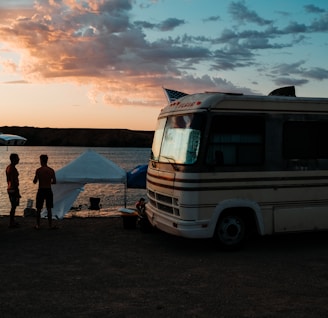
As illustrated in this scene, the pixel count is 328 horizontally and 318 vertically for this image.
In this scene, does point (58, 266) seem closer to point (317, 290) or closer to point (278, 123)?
point (317, 290)

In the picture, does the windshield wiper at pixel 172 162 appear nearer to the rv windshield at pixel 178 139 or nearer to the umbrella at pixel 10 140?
the rv windshield at pixel 178 139

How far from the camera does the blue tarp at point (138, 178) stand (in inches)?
671

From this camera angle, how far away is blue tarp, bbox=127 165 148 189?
17.0 metres

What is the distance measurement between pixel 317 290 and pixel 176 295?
2.20 m

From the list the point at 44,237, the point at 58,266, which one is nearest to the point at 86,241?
the point at 44,237

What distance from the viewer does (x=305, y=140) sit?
10.4m

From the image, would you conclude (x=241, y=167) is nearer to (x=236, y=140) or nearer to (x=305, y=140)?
(x=236, y=140)

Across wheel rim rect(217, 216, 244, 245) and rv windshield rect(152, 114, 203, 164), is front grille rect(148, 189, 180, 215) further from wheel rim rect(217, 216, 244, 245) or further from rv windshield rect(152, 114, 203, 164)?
wheel rim rect(217, 216, 244, 245)

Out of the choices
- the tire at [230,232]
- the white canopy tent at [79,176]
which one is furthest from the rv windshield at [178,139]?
the white canopy tent at [79,176]

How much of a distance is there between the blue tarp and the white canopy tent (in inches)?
35.6

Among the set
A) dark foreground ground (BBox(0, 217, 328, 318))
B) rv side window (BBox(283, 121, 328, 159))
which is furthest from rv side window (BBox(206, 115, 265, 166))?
dark foreground ground (BBox(0, 217, 328, 318))

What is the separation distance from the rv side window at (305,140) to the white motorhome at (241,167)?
21mm

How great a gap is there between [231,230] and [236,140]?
1.88 m

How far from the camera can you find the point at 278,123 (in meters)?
10.2
